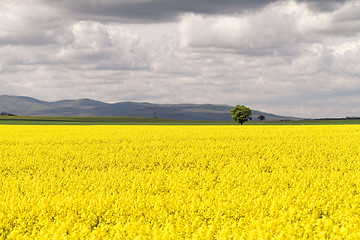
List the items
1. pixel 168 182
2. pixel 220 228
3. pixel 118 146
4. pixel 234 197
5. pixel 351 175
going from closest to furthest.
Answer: pixel 220 228, pixel 234 197, pixel 168 182, pixel 351 175, pixel 118 146

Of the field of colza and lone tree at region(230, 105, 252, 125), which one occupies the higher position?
lone tree at region(230, 105, 252, 125)

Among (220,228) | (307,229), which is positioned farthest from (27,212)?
(307,229)

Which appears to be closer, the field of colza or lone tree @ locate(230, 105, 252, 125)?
the field of colza

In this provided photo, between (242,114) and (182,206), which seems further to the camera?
(242,114)

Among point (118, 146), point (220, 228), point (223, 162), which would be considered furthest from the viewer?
point (118, 146)

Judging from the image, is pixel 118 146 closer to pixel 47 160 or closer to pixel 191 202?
pixel 47 160

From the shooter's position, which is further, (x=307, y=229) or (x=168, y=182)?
(x=168, y=182)

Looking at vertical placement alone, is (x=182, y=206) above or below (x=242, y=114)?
below

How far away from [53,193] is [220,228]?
20.0 ft

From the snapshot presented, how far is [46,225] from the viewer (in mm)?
8781

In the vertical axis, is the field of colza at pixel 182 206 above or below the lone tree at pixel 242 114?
below

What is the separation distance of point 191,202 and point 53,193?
473 centimetres

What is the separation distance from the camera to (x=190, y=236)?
7750mm

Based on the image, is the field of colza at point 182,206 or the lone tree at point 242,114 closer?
the field of colza at point 182,206
